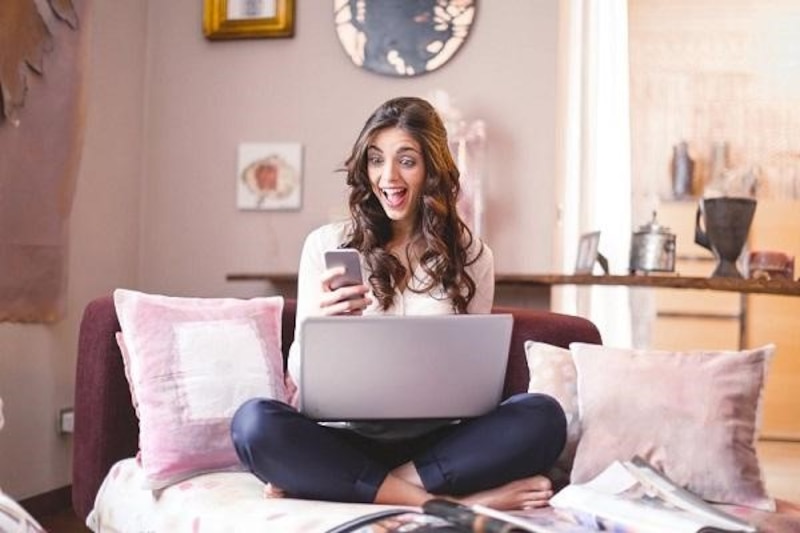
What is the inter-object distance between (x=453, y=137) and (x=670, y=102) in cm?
196

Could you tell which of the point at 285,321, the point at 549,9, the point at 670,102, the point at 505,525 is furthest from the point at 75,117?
the point at 670,102

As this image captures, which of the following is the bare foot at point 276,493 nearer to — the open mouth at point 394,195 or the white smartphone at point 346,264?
the white smartphone at point 346,264

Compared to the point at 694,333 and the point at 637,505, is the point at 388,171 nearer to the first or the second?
the point at 637,505

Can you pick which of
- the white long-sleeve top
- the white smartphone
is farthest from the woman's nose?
the white smartphone

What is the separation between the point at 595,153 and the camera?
3293 millimetres

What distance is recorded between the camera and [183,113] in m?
3.27

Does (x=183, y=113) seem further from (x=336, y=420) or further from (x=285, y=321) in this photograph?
(x=336, y=420)

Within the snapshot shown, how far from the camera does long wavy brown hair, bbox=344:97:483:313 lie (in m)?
2.02

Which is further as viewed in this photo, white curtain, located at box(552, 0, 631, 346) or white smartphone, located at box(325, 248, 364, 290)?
white curtain, located at box(552, 0, 631, 346)

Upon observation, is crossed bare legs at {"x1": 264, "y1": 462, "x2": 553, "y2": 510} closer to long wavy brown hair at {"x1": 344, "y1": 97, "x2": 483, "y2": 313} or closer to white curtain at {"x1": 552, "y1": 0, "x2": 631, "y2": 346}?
long wavy brown hair at {"x1": 344, "y1": 97, "x2": 483, "y2": 313}

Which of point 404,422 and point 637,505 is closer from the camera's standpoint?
point 637,505

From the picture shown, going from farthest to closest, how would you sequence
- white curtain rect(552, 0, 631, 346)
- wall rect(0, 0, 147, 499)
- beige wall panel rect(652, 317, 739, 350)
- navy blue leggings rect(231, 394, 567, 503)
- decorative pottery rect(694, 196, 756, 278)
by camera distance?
1. beige wall panel rect(652, 317, 739, 350)
2. white curtain rect(552, 0, 631, 346)
3. decorative pottery rect(694, 196, 756, 278)
4. wall rect(0, 0, 147, 499)
5. navy blue leggings rect(231, 394, 567, 503)

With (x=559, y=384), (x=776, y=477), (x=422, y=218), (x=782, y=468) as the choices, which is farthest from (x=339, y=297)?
(x=782, y=468)

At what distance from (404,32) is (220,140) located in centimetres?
72
